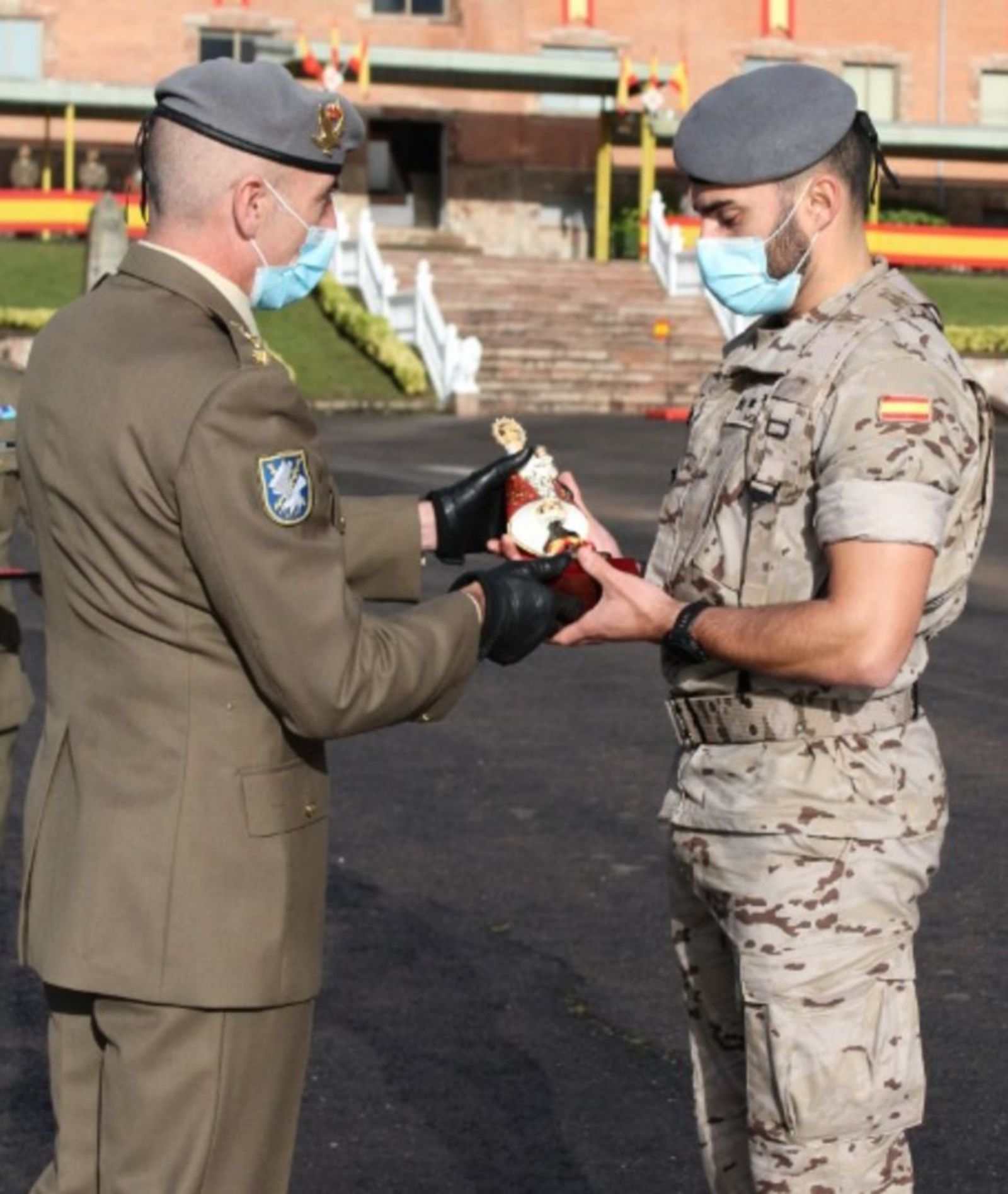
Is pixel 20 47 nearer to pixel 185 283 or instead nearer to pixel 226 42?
pixel 226 42

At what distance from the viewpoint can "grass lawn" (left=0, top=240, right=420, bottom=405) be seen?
33469 mm

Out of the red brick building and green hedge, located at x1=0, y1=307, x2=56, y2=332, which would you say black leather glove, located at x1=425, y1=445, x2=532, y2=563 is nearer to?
green hedge, located at x1=0, y1=307, x2=56, y2=332

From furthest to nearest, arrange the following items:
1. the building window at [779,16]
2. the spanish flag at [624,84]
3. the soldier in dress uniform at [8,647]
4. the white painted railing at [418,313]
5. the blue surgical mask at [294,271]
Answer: the building window at [779,16]
the spanish flag at [624,84]
the white painted railing at [418,313]
the soldier in dress uniform at [8,647]
the blue surgical mask at [294,271]

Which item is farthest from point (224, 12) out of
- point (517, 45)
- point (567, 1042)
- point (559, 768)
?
point (567, 1042)

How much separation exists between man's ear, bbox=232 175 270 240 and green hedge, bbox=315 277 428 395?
2960 cm

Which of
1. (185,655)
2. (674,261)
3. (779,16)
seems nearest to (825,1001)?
(185,655)

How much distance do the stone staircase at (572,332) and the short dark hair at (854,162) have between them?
A: 2881cm

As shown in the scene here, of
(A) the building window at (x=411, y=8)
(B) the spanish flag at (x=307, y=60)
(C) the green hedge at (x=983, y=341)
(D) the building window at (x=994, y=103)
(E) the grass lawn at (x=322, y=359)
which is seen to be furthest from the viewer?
(D) the building window at (x=994, y=103)

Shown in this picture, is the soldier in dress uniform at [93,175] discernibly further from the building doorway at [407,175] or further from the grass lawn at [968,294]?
the grass lawn at [968,294]

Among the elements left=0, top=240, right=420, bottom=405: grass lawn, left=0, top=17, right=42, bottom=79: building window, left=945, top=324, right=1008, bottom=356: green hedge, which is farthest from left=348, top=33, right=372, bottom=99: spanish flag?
left=945, top=324, right=1008, bottom=356: green hedge

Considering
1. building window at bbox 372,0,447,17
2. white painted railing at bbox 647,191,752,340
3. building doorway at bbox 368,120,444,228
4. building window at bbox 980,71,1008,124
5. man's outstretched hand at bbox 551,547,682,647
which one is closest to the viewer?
man's outstretched hand at bbox 551,547,682,647

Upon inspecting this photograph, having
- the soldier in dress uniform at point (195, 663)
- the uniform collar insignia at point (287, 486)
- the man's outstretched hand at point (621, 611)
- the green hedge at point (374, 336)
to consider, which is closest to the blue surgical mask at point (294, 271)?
the soldier in dress uniform at point (195, 663)

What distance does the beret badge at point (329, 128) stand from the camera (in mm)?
3881

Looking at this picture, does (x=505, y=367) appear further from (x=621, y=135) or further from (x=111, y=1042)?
(x=111, y=1042)
